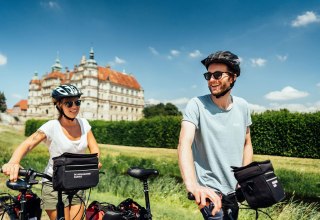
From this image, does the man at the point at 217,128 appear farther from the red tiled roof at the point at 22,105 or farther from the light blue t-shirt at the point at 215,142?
the red tiled roof at the point at 22,105

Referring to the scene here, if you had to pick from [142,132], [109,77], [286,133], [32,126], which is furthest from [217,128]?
[109,77]

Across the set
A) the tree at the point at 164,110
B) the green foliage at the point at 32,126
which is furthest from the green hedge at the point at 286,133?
the tree at the point at 164,110

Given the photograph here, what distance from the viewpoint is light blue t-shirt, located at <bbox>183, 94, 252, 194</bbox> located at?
260 cm

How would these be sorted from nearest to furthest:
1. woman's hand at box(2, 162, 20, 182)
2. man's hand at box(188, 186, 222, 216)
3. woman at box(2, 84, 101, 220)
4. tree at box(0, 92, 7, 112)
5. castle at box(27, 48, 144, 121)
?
man's hand at box(188, 186, 222, 216) → woman's hand at box(2, 162, 20, 182) → woman at box(2, 84, 101, 220) → castle at box(27, 48, 144, 121) → tree at box(0, 92, 7, 112)

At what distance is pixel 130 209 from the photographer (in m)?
3.45

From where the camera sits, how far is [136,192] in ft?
32.6

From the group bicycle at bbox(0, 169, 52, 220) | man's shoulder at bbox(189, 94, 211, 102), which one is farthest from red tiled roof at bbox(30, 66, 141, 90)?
man's shoulder at bbox(189, 94, 211, 102)

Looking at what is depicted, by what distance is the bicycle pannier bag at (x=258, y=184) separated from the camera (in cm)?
202

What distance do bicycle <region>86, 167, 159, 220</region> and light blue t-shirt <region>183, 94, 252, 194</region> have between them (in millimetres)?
803

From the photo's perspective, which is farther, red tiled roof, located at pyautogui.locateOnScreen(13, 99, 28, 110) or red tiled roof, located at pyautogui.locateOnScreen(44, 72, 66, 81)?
red tiled roof, located at pyautogui.locateOnScreen(13, 99, 28, 110)

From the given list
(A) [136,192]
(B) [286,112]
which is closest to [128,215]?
(A) [136,192]

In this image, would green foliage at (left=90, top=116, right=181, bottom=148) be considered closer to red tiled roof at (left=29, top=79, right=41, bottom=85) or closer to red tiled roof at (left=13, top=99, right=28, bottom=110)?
red tiled roof at (left=29, top=79, right=41, bottom=85)

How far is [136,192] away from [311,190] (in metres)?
6.28

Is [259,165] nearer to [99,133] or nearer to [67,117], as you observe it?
[67,117]
